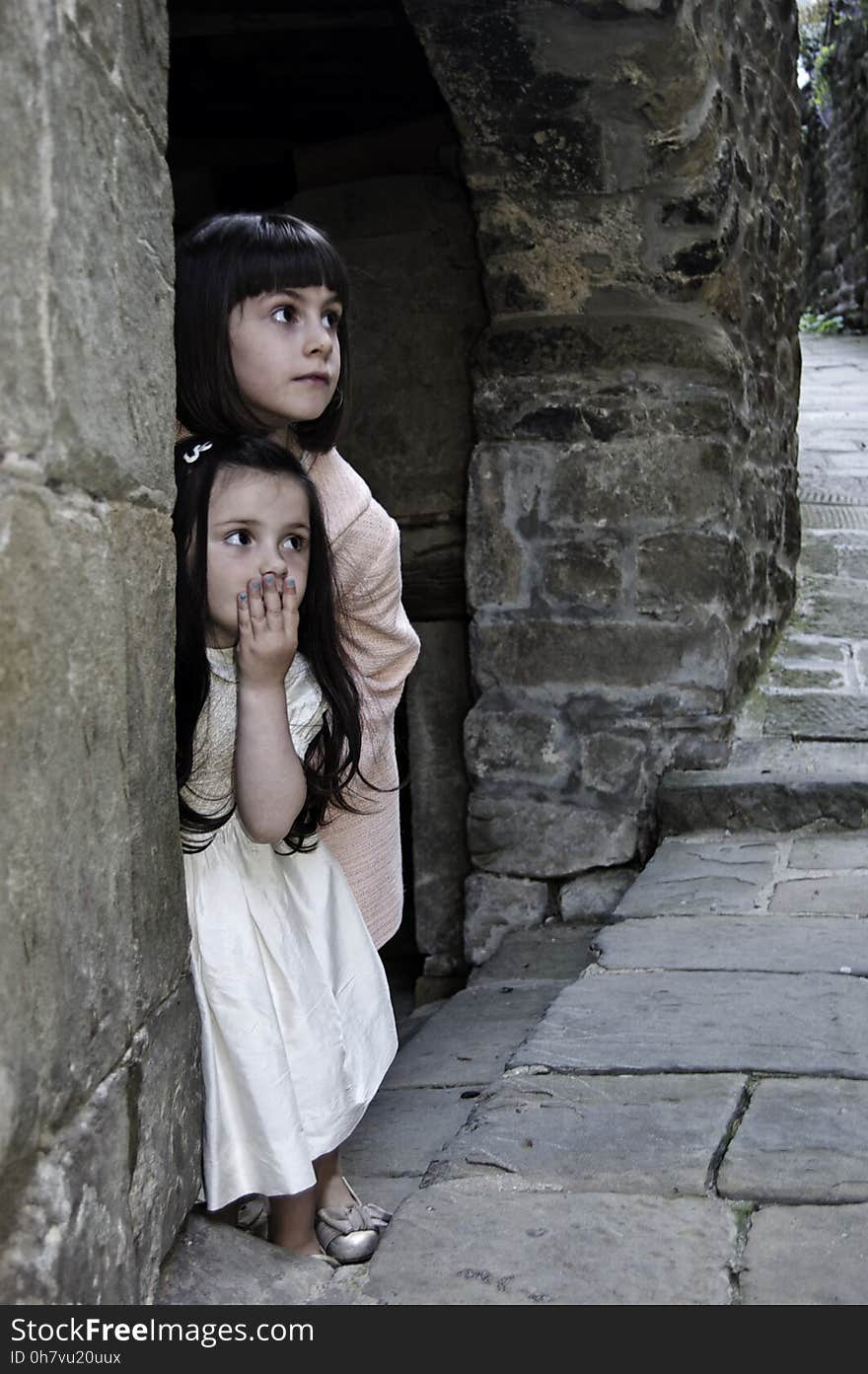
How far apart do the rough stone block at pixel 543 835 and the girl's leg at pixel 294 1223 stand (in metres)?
2.05

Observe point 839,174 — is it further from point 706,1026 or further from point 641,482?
point 706,1026

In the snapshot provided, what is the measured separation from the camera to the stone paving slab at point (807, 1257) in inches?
56.0

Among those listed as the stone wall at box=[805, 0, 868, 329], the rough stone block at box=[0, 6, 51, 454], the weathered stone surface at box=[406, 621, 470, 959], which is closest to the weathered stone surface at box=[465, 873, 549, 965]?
the weathered stone surface at box=[406, 621, 470, 959]

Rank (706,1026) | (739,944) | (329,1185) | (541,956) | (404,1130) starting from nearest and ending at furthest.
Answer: (329,1185) < (706,1026) < (404,1130) < (739,944) < (541,956)

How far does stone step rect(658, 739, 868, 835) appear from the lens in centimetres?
344

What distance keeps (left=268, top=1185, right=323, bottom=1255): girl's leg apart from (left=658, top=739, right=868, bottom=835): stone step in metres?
1.94

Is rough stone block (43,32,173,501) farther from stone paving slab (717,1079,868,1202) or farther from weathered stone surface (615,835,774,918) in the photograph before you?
weathered stone surface (615,835,774,918)

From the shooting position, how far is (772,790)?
3.48m

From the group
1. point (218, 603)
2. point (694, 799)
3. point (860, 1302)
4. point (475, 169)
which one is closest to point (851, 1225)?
point (860, 1302)

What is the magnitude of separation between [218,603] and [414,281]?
97.8 inches

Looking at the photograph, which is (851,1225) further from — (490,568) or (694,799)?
(490,568)

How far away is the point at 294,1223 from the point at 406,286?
284 centimetres

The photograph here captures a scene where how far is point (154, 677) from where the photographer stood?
1533mm

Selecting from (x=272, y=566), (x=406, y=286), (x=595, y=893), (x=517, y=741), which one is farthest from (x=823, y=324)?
(x=272, y=566)
